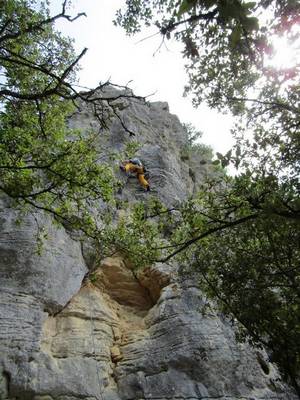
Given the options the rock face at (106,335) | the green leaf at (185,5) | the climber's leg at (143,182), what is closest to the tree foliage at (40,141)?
the rock face at (106,335)

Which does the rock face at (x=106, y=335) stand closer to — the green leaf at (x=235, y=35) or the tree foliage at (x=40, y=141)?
the tree foliage at (x=40, y=141)

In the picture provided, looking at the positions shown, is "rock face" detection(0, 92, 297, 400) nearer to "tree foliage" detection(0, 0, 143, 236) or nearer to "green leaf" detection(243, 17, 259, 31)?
"tree foliage" detection(0, 0, 143, 236)

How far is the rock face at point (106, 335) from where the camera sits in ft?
29.1

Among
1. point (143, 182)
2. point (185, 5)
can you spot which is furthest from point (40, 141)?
point (143, 182)

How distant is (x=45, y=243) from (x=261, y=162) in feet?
22.4

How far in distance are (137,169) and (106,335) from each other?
888 centimetres

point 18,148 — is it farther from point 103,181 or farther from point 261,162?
point 261,162

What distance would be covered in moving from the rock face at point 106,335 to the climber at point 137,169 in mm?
5193

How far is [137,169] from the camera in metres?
17.7

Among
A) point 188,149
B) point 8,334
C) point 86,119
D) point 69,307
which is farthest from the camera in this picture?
point 188,149

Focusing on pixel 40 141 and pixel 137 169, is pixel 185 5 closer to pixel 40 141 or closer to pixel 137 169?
pixel 40 141

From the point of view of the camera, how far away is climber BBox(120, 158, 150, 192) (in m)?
17.3

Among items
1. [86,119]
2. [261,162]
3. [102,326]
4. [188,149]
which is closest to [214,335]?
[102,326]

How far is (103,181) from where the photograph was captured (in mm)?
8234
